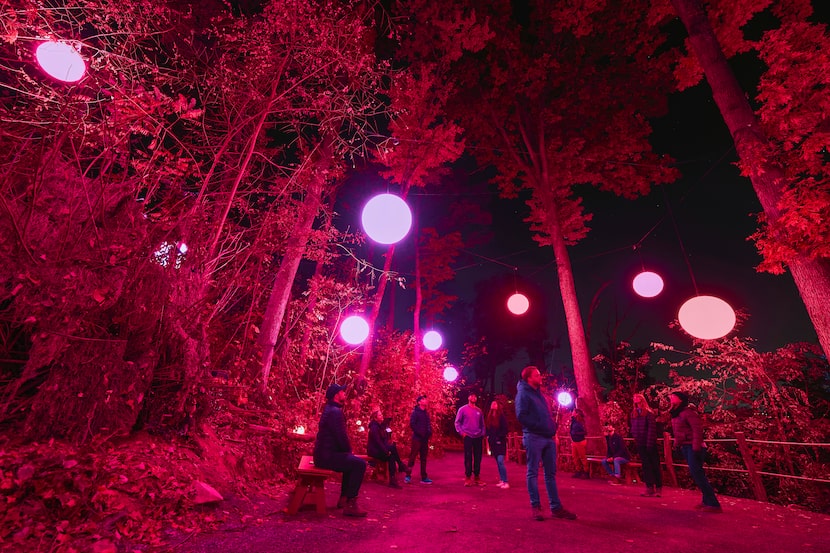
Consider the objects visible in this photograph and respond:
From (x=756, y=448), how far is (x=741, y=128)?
761 centimetres

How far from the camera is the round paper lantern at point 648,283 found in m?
8.69

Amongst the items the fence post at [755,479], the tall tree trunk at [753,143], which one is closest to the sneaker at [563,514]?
the tall tree trunk at [753,143]

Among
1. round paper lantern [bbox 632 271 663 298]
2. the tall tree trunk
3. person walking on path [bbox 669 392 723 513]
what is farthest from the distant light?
the tall tree trunk

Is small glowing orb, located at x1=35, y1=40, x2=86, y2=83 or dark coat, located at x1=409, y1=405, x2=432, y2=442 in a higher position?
small glowing orb, located at x1=35, y1=40, x2=86, y2=83

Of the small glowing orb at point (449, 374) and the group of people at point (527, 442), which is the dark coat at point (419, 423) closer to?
the group of people at point (527, 442)

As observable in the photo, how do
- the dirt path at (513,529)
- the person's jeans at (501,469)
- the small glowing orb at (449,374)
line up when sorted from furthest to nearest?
the small glowing orb at (449,374) → the person's jeans at (501,469) → the dirt path at (513,529)

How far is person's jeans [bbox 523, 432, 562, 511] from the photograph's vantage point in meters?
4.96

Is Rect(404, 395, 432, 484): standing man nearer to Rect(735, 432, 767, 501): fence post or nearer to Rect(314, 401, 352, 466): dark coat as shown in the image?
Rect(314, 401, 352, 466): dark coat

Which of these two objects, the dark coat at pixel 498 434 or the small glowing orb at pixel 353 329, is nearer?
the dark coat at pixel 498 434

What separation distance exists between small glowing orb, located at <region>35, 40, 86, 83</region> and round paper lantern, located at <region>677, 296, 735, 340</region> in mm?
8702

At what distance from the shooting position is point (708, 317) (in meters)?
5.92

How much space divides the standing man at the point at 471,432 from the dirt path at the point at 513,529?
5.18 feet

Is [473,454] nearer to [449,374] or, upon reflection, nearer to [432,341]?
[432,341]

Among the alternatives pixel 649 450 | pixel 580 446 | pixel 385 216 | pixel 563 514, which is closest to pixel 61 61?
pixel 385 216
